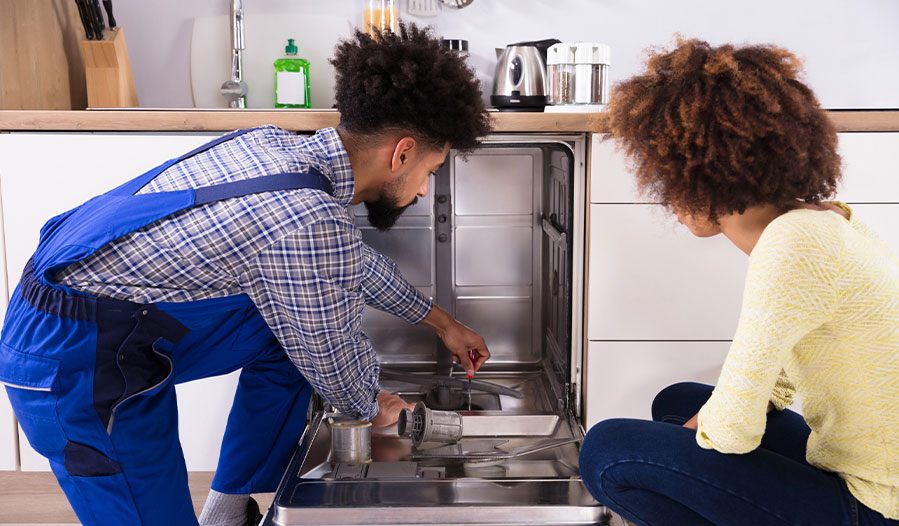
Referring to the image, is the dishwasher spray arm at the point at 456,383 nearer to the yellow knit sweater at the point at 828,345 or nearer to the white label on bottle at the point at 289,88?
the white label on bottle at the point at 289,88

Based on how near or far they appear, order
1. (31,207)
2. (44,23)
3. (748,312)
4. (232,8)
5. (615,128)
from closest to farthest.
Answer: (748,312)
(615,128)
(31,207)
(44,23)
(232,8)

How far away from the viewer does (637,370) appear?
1.63m

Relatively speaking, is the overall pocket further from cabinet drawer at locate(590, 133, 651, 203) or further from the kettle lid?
the kettle lid

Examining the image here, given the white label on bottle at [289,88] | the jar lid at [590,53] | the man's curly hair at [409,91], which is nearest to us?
the man's curly hair at [409,91]

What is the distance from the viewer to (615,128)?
3.50ft

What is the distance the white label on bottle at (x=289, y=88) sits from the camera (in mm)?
1896

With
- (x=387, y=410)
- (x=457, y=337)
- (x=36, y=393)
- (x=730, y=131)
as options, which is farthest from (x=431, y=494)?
(x=730, y=131)

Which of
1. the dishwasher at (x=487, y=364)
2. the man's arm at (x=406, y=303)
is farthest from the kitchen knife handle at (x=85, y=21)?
the man's arm at (x=406, y=303)

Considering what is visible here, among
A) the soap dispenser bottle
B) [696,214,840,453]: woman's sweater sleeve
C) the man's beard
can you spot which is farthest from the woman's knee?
the soap dispenser bottle

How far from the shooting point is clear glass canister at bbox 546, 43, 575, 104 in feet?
5.91

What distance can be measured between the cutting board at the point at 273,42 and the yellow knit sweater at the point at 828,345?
141 cm

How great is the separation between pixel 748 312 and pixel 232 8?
5.06 ft

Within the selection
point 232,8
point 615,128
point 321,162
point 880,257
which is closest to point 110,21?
point 232,8

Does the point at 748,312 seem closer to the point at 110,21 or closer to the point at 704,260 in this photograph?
the point at 704,260
